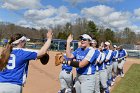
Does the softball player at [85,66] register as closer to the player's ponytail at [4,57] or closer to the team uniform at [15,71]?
the team uniform at [15,71]

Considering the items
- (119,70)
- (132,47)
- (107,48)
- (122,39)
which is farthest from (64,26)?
(107,48)

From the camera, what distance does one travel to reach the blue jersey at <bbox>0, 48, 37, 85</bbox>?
488 cm

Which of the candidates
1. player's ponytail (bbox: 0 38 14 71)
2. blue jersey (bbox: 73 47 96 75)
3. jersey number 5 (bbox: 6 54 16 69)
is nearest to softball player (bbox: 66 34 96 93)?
blue jersey (bbox: 73 47 96 75)

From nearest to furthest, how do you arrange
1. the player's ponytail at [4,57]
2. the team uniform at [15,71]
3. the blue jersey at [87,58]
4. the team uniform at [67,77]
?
1. the player's ponytail at [4,57]
2. the team uniform at [15,71]
3. the blue jersey at [87,58]
4. the team uniform at [67,77]

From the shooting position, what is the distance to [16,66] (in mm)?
4926

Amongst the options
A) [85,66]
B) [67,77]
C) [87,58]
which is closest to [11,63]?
[87,58]

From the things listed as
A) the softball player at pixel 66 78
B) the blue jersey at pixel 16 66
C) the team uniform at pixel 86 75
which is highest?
the blue jersey at pixel 16 66

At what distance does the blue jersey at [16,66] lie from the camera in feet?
16.0

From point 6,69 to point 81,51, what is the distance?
2.93m

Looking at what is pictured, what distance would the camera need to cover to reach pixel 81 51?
7531 mm

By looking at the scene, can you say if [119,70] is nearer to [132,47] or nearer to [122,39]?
[132,47]

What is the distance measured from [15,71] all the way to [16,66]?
0.08 m

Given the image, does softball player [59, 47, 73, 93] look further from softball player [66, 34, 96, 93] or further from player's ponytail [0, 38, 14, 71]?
player's ponytail [0, 38, 14, 71]

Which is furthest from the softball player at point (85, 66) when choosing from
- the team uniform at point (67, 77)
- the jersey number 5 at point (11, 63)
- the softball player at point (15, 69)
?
the team uniform at point (67, 77)
